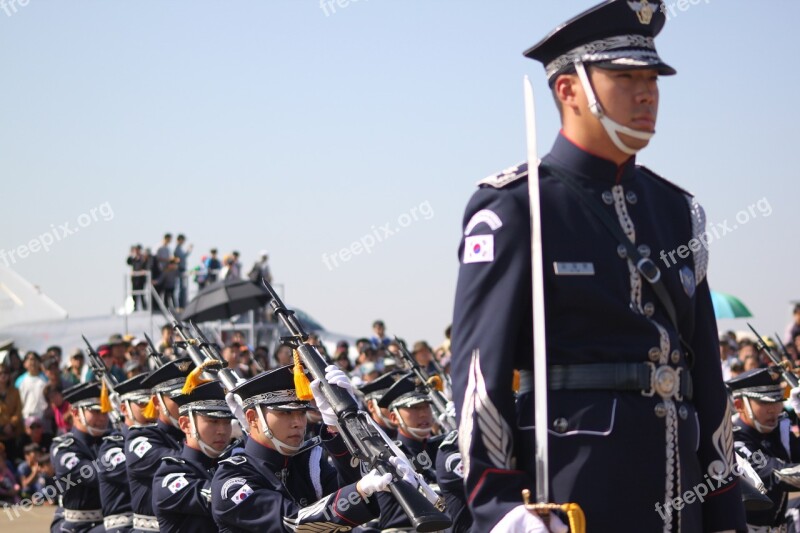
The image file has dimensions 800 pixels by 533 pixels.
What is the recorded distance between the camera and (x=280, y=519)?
6000 millimetres

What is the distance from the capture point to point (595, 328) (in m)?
3.00

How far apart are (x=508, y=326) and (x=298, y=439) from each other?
153 inches

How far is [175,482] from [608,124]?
4.90m

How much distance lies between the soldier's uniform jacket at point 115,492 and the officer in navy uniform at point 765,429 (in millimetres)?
4675

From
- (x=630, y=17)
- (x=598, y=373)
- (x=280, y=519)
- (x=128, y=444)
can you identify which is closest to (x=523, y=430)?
(x=598, y=373)

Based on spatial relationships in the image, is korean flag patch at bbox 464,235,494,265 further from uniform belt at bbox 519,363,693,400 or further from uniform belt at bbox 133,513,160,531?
uniform belt at bbox 133,513,160,531

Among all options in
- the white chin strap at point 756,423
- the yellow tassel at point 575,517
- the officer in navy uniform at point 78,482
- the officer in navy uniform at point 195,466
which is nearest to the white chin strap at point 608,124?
the yellow tassel at point 575,517

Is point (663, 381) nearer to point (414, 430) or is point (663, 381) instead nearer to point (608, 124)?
point (608, 124)

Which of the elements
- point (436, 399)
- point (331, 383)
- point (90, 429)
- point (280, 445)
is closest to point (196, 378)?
point (280, 445)

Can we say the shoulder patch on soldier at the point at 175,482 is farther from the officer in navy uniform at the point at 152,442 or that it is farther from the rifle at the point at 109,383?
the rifle at the point at 109,383

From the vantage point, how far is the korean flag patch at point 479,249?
2.97 m

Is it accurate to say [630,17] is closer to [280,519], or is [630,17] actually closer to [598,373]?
[598,373]

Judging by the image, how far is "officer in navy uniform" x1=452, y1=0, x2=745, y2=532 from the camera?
2.93 metres

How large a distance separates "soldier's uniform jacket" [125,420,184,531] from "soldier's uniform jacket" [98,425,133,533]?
1.89 ft
